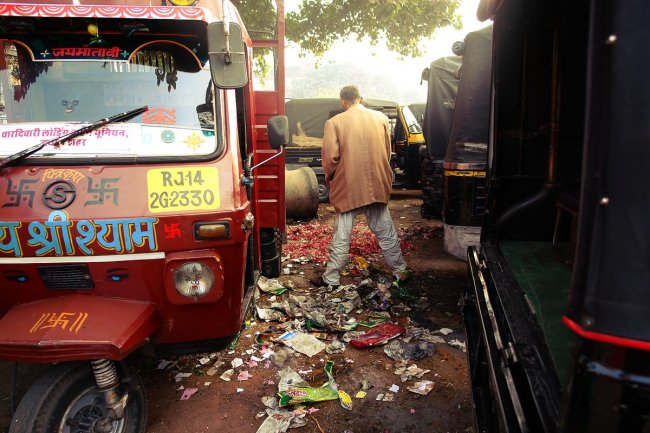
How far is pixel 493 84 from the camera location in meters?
3.26

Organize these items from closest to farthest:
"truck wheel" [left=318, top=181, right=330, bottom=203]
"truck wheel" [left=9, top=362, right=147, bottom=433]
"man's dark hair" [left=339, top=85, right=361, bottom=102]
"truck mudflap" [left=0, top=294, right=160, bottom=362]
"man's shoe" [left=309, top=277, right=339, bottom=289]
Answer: "truck mudflap" [left=0, top=294, right=160, bottom=362] → "truck wheel" [left=9, top=362, right=147, bottom=433] → "man's dark hair" [left=339, top=85, right=361, bottom=102] → "man's shoe" [left=309, top=277, right=339, bottom=289] → "truck wheel" [left=318, top=181, right=330, bottom=203]

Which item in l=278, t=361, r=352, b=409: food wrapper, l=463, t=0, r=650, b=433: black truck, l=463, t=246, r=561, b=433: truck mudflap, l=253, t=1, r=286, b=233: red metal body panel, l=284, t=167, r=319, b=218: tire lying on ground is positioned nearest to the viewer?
l=463, t=0, r=650, b=433: black truck

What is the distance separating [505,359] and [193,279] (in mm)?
1679

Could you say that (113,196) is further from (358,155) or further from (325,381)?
(358,155)

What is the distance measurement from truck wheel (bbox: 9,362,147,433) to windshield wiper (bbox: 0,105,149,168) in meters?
1.14

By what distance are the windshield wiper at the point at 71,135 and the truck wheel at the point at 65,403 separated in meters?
1.14

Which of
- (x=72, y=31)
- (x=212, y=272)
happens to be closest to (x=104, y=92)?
(x=72, y=31)

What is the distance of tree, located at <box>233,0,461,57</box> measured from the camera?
11625 millimetres

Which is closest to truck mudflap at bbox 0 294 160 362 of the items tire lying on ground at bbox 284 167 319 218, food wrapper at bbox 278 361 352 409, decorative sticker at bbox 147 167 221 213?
decorative sticker at bbox 147 167 221 213

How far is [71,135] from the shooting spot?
261 cm

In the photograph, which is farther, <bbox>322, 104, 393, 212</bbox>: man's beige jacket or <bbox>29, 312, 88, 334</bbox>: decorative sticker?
<bbox>322, 104, 393, 212</bbox>: man's beige jacket

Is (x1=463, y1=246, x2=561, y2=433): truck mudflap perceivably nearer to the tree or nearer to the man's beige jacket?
the man's beige jacket

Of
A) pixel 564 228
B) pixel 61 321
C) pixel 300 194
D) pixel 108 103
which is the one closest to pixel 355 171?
pixel 564 228

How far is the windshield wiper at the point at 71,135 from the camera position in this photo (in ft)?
8.15
